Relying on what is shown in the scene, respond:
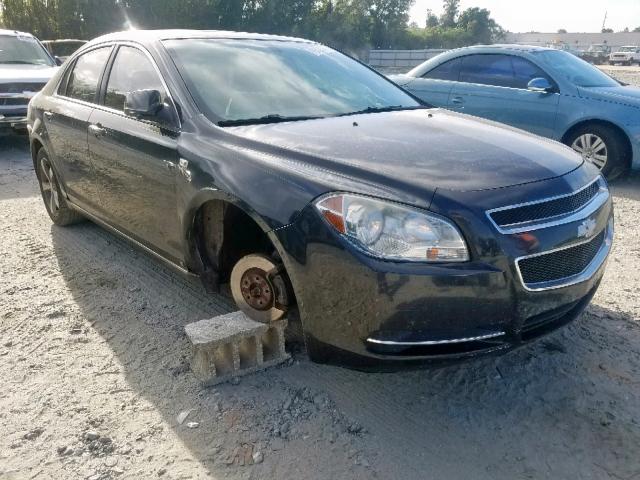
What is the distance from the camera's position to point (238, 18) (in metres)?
35.6

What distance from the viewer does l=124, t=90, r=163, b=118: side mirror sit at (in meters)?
2.90

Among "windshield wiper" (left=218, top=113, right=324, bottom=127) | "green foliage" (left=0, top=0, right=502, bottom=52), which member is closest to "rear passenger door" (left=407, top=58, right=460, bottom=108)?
"windshield wiper" (left=218, top=113, right=324, bottom=127)

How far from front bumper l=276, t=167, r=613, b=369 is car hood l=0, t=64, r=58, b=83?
7.83 m

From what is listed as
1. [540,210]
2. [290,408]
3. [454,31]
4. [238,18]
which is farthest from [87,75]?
[454,31]

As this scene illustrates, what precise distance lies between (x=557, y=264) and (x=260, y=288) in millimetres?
1337

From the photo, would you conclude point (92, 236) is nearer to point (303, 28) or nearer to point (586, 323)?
point (586, 323)

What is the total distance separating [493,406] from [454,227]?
3.17 feet

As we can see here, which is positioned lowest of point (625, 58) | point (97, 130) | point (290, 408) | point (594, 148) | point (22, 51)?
point (290, 408)

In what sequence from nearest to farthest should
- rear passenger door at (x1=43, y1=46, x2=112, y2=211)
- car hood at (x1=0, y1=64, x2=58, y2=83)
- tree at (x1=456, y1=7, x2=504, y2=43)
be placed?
rear passenger door at (x1=43, y1=46, x2=112, y2=211) → car hood at (x1=0, y1=64, x2=58, y2=83) → tree at (x1=456, y1=7, x2=504, y2=43)

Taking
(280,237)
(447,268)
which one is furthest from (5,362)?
(447,268)

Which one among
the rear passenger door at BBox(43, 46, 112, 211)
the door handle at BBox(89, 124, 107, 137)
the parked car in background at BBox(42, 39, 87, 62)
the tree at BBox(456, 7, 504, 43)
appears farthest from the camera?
the tree at BBox(456, 7, 504, 43)

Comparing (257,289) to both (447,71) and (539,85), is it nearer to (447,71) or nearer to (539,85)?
(539,85)

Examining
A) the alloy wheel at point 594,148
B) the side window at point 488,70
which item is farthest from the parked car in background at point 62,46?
the alloy wheel at point 594,148

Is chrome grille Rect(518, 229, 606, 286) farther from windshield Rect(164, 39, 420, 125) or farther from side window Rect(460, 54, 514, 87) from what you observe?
side window Rect(460, 54, 514, 87)
